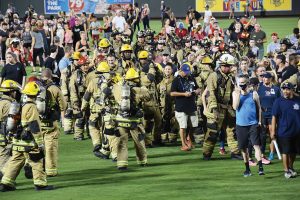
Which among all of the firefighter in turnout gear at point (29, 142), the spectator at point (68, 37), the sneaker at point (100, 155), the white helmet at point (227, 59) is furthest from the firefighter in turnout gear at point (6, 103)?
the spectator at point (68, 37)

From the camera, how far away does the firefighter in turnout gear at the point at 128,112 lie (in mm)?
18422

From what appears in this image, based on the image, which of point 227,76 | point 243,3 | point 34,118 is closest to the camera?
point 34,118

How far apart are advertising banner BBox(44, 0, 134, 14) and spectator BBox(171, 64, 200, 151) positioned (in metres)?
34.6

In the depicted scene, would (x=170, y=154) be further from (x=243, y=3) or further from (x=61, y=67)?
(x=243, y=3)

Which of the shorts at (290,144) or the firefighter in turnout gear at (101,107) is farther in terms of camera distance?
the firefighter in turnout gear at (101,107)

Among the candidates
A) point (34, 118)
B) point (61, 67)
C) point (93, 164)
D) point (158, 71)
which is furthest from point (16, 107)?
point (61, 67)

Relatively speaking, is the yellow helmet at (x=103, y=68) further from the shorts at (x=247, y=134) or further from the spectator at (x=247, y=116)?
the shorts at (x=247, y=134)

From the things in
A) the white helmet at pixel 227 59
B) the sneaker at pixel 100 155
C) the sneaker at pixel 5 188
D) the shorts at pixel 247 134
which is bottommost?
the sneaker at pixel 100 155

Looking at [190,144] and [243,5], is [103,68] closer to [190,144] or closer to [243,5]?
[190,144]

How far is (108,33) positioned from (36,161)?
81.0 ft

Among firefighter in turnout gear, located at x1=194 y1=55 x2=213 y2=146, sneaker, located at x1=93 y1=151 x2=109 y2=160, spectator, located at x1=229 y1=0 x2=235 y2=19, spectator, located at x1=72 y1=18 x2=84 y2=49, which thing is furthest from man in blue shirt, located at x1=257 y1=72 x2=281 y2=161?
spectator, located at x1=229 y1=0 x2=235 y2=19

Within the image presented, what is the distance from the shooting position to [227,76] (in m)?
19.2

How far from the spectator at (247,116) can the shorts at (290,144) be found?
1.64ft

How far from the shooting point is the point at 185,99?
2103 centimetres
